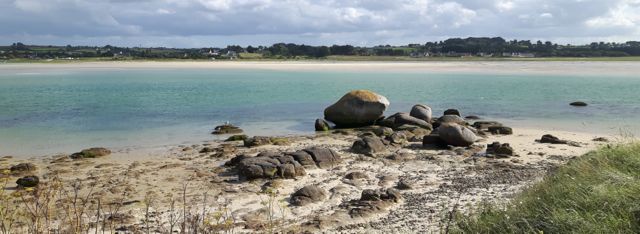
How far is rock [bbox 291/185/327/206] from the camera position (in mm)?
9055

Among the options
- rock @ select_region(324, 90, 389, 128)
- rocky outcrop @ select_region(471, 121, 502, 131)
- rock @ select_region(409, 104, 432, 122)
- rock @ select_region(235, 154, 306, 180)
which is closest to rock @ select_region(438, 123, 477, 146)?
rocky outcrop @ select_region(471, 121, 502, 131)

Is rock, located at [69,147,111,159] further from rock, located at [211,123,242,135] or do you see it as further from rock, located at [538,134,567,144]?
rock, located at [538,134,567,144]

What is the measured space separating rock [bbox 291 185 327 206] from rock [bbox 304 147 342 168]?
2.59 metres

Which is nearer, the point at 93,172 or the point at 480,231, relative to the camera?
the point at 480,231

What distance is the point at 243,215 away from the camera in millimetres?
8406

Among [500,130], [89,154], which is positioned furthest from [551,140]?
[89,154]

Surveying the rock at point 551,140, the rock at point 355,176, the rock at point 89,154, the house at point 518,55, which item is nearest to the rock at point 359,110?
the rock at point 551,140

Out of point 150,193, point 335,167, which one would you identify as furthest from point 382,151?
point 150,193

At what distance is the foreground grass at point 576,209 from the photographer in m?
4.76

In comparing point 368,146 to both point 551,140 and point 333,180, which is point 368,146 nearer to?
point 333,180

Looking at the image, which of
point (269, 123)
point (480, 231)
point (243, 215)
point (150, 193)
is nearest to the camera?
point (480, 231)

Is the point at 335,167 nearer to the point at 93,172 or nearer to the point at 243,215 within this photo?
the point at 243,215

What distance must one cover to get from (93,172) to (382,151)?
6843 mm

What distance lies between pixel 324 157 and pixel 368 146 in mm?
1847
